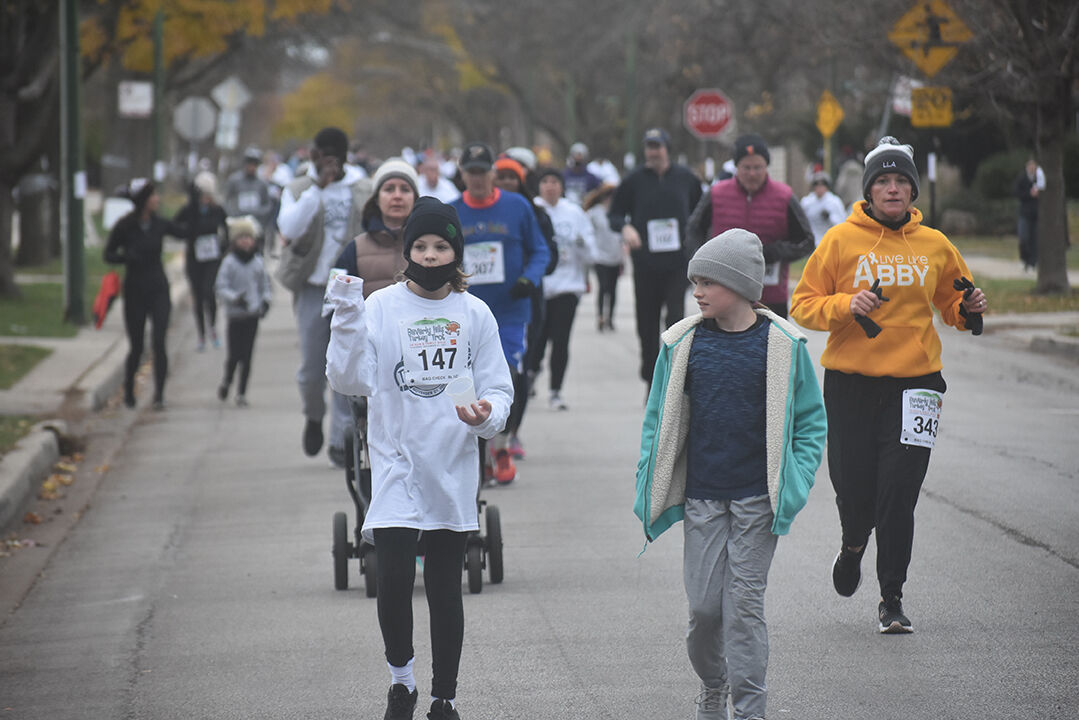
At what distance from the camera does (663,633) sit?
267 inches

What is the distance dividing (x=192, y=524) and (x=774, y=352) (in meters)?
5.35

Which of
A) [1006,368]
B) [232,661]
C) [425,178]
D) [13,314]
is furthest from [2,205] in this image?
[232,661]

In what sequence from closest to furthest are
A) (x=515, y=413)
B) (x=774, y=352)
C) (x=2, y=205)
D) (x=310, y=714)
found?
1. (x=774, y=352)
2. (x=310, y=714)
3. (x=515, y=413)
4. (x=2, y=205)

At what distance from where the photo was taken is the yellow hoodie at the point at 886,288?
6570 millimetres

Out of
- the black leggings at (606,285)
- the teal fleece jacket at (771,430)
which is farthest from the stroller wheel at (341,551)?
the black leggings at (606,285)

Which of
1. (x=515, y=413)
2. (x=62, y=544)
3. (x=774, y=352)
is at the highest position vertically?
(x=774, y=352)

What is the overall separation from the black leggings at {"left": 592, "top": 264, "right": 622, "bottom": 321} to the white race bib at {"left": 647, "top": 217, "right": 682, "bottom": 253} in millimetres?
6549

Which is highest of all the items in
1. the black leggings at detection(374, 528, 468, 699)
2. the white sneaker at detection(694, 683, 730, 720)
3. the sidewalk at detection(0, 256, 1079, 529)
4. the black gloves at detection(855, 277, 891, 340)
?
the black gloves at detection(855, 277, 891, 340)

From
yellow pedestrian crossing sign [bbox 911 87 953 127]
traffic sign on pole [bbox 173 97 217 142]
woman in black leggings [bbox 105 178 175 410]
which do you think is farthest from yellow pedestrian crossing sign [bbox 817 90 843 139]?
woman in black leggings [bbox 105 178 175 410]

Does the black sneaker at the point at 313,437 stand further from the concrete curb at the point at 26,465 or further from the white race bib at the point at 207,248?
the white race bib at the point at 207,248

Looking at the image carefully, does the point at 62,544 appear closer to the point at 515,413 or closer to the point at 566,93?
the point at 515,413

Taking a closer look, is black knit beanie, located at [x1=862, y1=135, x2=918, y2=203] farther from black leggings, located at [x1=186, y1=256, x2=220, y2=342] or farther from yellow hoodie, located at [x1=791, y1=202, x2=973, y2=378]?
black leggings, located at [x1=186, y1=256, x2=220, y2=342]

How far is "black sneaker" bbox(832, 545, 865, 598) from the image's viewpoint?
6809 millimetres

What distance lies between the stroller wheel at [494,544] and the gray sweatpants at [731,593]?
2.41 metres
